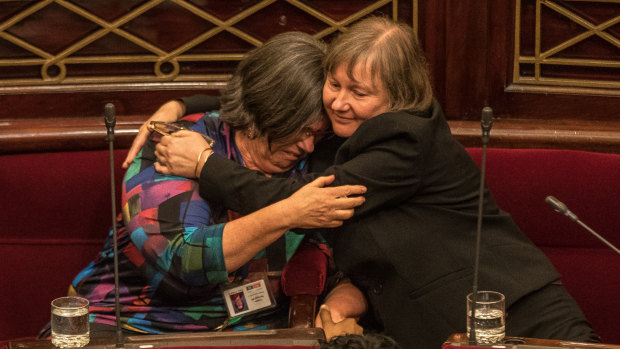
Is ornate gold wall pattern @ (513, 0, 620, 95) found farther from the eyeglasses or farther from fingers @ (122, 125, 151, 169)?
fingers @ (122, 125, 151, 169)

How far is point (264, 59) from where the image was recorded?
7.81ft

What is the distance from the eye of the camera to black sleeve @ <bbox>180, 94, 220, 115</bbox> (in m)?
2.62

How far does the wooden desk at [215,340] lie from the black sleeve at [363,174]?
0.52 meters

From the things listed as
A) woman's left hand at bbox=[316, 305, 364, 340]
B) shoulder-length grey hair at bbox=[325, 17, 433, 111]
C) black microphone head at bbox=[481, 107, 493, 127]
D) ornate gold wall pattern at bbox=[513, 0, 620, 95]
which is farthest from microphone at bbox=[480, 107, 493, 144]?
ornate gold wall pattern at bbox=[513, 0, 620, 95]

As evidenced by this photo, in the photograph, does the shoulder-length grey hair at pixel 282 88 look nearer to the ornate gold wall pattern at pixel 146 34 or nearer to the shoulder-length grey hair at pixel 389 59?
the shoulder-length grey hair at pixel 389 59

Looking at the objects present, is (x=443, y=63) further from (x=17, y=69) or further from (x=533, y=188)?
(x=17, y=69)

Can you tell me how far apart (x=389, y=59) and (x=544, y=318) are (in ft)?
2.46

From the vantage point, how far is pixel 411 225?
2.24 meters

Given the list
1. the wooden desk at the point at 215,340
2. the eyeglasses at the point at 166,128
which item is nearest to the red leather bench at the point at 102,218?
the eyeglasses at the point at 166,128

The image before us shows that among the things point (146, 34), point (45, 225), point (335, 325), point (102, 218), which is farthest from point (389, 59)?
point (45, 225)

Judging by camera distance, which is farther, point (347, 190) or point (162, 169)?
point (162, 169)

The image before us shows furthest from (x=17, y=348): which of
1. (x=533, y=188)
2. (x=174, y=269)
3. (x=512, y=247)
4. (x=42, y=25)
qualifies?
(x=533, y=188)

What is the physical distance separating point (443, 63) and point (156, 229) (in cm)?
114

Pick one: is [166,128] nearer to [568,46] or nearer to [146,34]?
[146,34]
